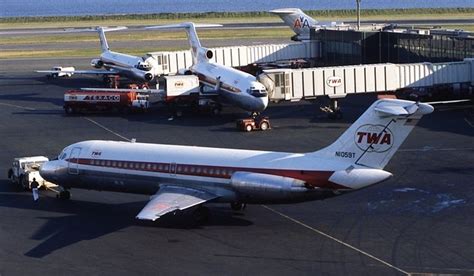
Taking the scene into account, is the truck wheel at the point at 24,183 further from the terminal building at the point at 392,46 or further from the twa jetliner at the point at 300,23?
the twa jetliner at the point at 300,23

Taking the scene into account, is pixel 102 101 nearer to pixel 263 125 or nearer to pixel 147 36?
pixel 263 125

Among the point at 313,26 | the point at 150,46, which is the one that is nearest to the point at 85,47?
the point at 150,46

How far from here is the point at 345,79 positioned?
225ft

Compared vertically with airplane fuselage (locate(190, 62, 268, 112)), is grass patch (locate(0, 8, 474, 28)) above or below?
above

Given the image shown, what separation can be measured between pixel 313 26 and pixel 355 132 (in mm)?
66346

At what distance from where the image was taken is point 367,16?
18288cm

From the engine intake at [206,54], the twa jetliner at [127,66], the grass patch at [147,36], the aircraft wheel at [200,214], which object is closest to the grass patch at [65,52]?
the grass patch at [147,36]

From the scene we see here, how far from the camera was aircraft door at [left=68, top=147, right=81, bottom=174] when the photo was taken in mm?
41781

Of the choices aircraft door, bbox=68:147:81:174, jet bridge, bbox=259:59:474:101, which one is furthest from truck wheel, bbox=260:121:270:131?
aircraft door, bbox=68:147:81:174

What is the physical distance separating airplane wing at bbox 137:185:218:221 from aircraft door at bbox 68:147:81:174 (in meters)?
5.41

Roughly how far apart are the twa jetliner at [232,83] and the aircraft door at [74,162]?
2511 centimetres

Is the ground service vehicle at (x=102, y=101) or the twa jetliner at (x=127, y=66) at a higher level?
the twa jetliner at (x=127, y=66)

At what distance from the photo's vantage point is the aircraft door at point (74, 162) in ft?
137

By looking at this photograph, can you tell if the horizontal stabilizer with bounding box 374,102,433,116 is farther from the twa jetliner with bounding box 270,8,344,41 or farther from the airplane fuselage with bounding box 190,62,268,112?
the twa jetliner with bounding box 270,8,344,41
